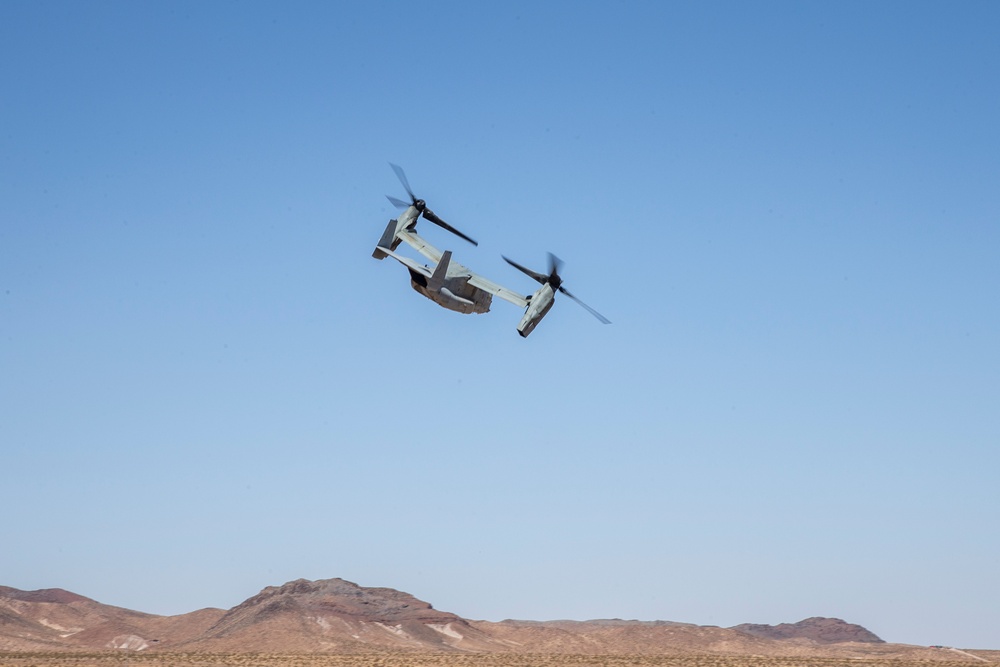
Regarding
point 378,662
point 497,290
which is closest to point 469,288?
point 497,290

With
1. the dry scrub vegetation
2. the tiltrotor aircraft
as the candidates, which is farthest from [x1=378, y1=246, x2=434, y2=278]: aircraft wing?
the dry scrub vegetation

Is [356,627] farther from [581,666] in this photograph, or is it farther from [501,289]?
[501,289]

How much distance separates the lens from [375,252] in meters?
80.0

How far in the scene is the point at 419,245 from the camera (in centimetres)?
7800

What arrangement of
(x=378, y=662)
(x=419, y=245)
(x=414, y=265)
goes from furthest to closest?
(x=378, y=662) < (x=419, y=245) < (x=414, y=265)

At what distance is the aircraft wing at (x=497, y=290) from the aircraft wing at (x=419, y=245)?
8.41 ft

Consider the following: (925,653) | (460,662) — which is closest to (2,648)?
(460,662)

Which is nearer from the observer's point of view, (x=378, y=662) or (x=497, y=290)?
(x=497, y=290)

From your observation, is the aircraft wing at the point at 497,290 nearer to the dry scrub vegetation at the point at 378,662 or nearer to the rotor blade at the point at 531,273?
the rotor blade at the point at 531,273

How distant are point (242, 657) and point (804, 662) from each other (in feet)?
193

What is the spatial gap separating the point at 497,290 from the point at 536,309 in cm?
280

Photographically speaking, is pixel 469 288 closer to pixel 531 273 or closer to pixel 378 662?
pixel 531 273

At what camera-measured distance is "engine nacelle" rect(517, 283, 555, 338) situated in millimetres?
70875

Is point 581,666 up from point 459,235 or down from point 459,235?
down
